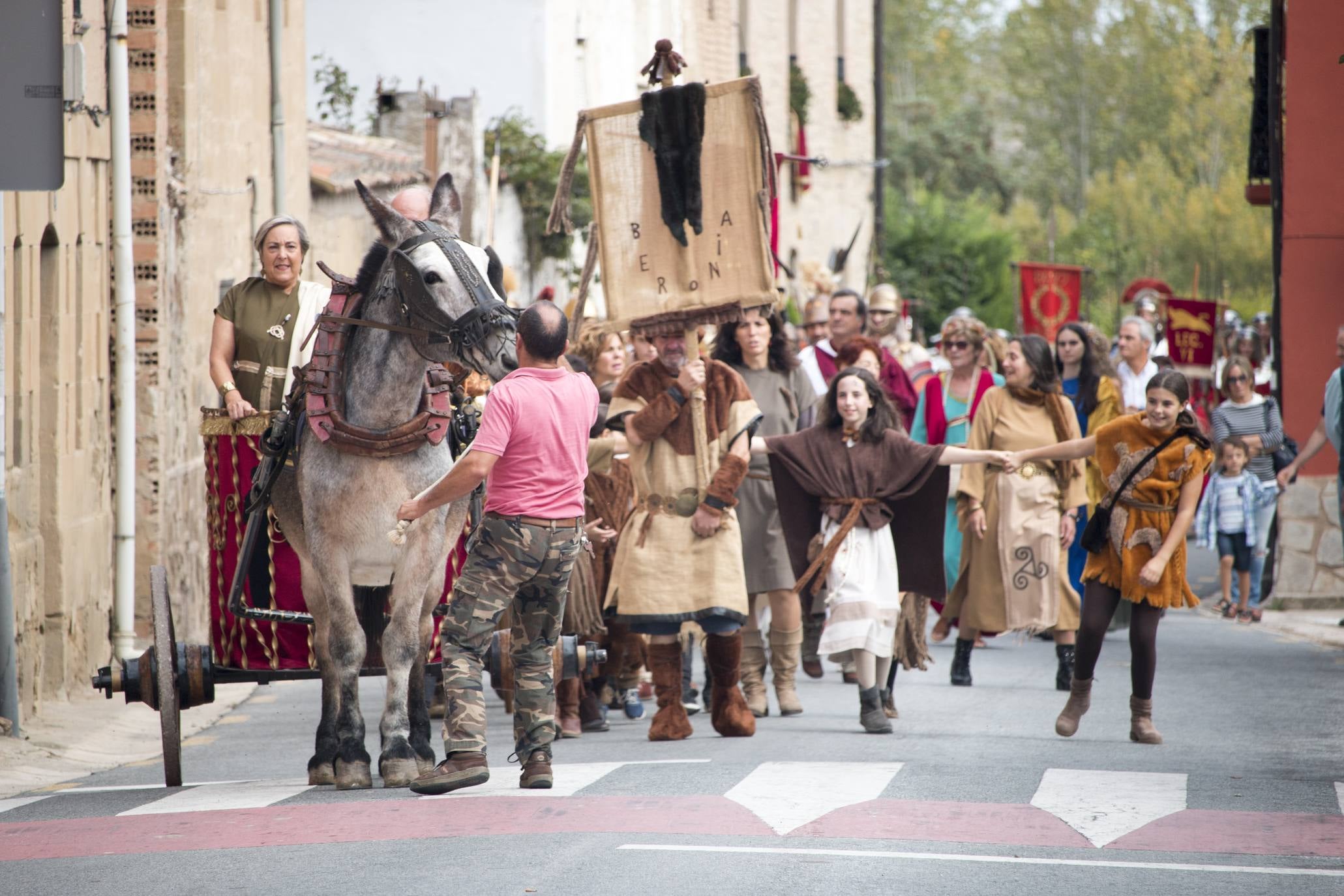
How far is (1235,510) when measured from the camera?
1736 centimetres

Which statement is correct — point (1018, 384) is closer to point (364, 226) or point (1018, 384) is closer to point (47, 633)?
point (47, 633)

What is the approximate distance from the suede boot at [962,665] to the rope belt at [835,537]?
7.71 feet

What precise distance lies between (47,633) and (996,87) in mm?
69924

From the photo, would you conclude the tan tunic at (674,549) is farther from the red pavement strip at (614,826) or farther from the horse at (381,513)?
the red pavement strip at (614,826)

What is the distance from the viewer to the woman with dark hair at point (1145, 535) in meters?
10.1

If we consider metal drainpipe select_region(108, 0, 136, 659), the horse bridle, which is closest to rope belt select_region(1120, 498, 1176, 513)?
the horse bridle

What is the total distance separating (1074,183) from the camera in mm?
75125

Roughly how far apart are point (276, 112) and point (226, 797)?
11018 mm

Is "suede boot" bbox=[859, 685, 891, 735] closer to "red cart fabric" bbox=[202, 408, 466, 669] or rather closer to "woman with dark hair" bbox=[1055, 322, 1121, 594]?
"red cart fabric" bbox=[202, 408, 466, 669]

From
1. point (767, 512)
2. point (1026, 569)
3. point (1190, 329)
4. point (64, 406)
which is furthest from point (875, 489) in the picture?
point (1190, 329)

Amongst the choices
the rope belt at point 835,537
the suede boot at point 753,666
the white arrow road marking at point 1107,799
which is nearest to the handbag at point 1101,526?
the rope belt at point 835,537

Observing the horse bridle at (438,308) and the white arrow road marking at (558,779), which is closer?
the horse bridle at (438,308)

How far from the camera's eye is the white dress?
10.4m

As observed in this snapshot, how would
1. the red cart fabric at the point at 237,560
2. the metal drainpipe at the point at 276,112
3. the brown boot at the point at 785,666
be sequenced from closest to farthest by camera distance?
the red cart fabric at the point at 237,560, the brown boot at the point at 785,666, the metal drainpipe at the point at 276,112
